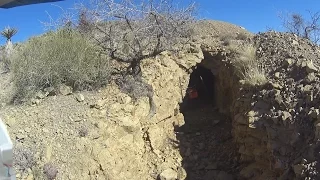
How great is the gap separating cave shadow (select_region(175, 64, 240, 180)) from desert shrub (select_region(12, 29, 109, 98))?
105 inches

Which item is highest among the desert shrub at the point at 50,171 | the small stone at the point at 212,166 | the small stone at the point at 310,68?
the small stone at the point at 310,68

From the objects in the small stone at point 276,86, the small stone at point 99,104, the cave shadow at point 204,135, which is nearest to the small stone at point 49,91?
the small stone at point 99,104

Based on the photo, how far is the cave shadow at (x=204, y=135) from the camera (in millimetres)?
8070

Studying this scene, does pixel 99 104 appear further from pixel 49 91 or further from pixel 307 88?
pixel 307 88

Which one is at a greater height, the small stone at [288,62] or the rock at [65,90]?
the small stone at [288,62]

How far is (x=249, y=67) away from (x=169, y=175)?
2.98 m

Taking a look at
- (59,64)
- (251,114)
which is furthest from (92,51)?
(251,114)

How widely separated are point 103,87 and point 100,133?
1.41 m

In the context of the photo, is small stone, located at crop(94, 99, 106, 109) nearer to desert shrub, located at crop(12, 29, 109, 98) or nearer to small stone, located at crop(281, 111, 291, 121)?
desert shrub, located at crop(12, 29, 109, 98)

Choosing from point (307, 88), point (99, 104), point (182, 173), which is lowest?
point (182, 173)

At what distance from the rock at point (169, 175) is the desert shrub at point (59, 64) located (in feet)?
7.45

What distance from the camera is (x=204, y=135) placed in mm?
9414

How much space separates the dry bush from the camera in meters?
7.65

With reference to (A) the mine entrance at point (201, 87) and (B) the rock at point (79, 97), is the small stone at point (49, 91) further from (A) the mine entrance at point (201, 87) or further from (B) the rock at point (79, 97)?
(A) the mine entrance at point (201, 87)
